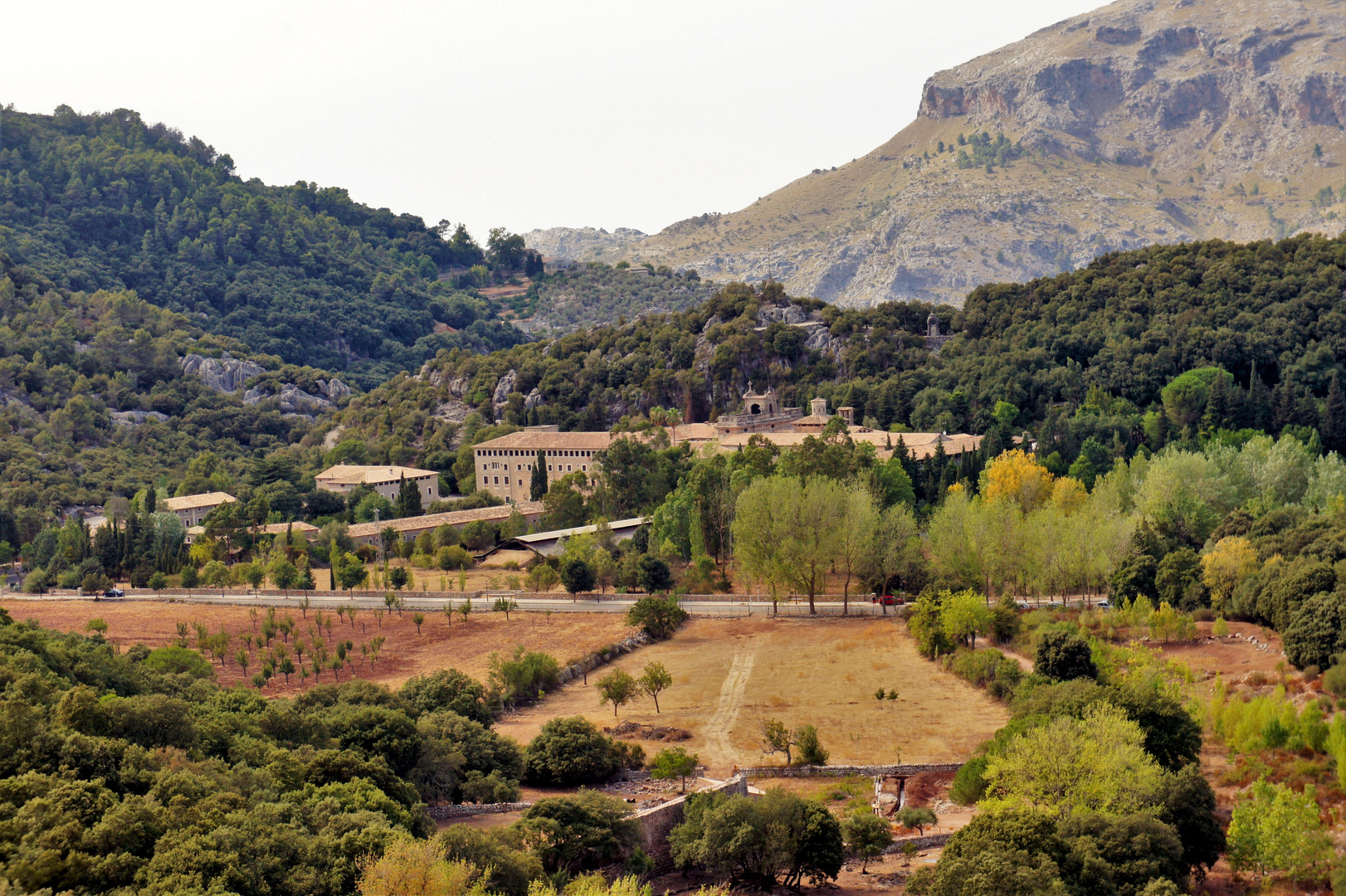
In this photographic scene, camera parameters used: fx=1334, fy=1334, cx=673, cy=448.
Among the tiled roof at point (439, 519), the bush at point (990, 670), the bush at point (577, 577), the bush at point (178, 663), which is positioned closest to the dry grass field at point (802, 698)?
the bush at point (990, 670)

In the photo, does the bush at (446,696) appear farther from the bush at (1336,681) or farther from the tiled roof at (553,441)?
the tiled roof at (553,441)

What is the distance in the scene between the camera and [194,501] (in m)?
86.4

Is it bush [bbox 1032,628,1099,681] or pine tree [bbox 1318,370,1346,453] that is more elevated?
pine tree [bbox 1318,370,1346,453]

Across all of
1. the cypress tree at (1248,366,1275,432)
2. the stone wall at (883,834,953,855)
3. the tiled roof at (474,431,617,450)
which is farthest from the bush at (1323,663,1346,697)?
the tiled roof at (474,431,617,450)

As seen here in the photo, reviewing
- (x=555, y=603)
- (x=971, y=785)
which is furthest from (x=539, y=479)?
(x=971, y=785)

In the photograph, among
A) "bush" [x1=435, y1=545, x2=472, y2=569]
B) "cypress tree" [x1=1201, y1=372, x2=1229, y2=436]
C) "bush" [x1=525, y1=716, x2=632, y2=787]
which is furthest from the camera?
"cypress tree" [x1=1201, y1=372, x2=1229, y2=436]

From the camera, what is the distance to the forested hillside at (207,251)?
155 meters

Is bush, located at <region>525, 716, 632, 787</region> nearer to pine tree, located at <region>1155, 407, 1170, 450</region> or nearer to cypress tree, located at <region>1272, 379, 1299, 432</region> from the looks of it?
pine tree, located at <region>1155, 407, 1170, 450</region>

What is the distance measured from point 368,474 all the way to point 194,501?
12.0 meters

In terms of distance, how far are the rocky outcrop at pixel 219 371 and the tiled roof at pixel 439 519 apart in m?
51.1

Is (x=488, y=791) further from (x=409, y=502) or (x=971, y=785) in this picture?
(x=409, y=502)

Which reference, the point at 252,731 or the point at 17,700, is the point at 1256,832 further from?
the point at 17,700

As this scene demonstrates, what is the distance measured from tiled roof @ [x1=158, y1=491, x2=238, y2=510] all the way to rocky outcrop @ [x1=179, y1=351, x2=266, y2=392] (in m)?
39.9

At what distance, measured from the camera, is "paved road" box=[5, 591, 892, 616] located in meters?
61.0
